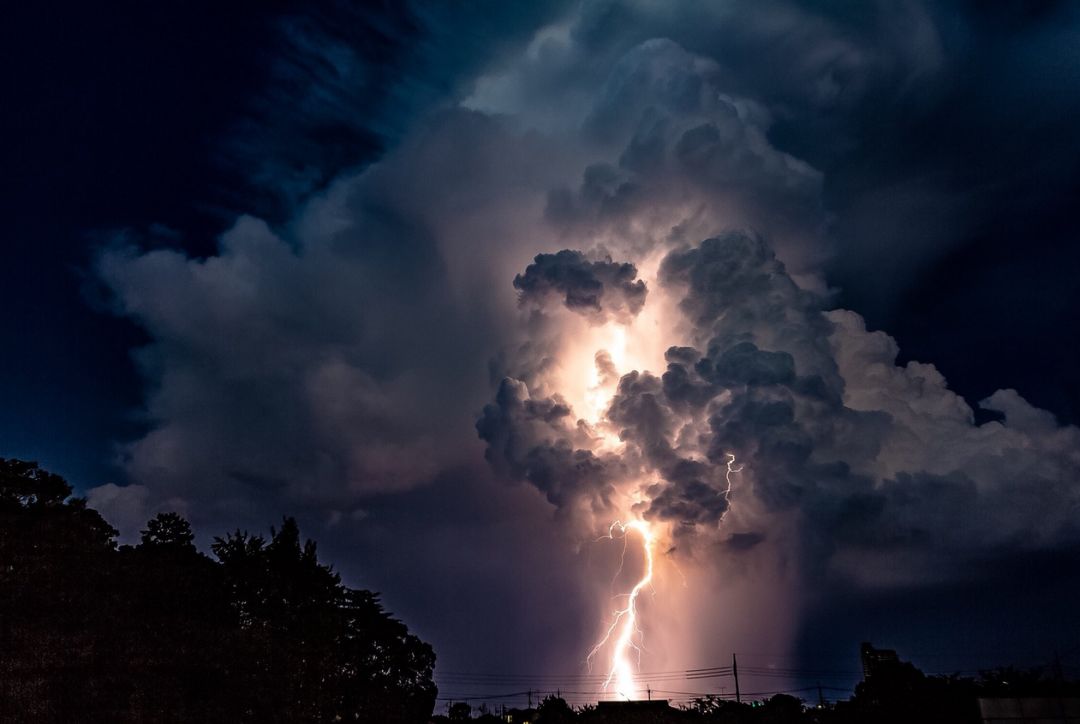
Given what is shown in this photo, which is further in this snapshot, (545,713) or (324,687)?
(545,713)

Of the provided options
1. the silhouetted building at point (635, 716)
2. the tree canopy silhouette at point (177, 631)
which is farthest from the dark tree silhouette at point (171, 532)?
the silhouetted building at point (635, 716)

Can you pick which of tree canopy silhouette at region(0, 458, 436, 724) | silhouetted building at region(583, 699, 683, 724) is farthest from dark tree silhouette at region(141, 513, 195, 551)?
silhouetted building at region(583, 699, 683, 724)

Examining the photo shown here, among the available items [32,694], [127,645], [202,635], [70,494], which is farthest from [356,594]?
[32,694]

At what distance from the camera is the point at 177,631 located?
49.7 meters

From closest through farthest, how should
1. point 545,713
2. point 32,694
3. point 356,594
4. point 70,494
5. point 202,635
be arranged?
point 32,694, point 202,635, point 70,494, point 356,594, point 545,713

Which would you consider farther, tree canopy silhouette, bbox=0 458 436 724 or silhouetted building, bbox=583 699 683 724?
silhouetted building, bbox=583 699 683 724

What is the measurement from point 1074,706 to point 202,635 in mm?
46510

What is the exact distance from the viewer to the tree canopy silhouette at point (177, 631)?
38.7 metres

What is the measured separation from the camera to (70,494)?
70.0m

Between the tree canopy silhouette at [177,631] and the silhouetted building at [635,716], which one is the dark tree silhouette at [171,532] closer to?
the tree canopy silhouette at [177,631]

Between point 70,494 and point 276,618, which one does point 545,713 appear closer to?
point 276,618

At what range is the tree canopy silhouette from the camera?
38656mm

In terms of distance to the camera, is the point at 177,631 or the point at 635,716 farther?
the point at 635,716

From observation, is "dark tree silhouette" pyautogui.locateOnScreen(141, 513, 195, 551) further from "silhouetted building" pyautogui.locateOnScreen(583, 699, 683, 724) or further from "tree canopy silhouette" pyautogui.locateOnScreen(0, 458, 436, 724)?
"silhouetted building" pyautogui.locateOnScreen(583, 699, 683, 724)
